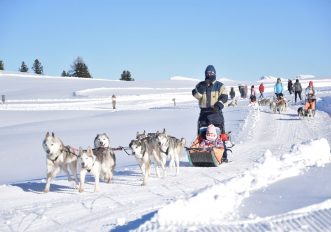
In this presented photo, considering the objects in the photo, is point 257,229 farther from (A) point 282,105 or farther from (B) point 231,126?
(A) point 282,105

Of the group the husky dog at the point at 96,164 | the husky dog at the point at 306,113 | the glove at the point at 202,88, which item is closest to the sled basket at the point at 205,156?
the glove at the point at 202,88

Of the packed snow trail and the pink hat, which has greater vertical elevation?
the pink hat

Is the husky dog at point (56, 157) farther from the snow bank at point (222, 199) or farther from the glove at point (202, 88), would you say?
the snow bank at point (222, 199)

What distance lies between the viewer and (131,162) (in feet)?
34.6

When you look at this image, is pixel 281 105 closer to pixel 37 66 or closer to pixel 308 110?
pixel 308 110

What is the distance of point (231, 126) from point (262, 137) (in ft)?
9.91

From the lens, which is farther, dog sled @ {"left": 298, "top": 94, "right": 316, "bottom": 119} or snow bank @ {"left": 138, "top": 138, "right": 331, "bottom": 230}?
dog sled @ {"left": 298, "top": 94, "right": 316, "bottom": 119}

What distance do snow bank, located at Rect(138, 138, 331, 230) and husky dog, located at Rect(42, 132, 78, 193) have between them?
2.80 metres

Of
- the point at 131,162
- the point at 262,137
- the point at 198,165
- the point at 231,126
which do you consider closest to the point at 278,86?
the point at 231,126

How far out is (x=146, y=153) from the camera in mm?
7043

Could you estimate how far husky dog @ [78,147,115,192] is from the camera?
6316 millimetres

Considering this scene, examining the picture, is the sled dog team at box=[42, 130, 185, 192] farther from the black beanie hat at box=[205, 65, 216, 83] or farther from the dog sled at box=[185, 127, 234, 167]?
the black beanie hat at box=[205, 65, 216, 83]

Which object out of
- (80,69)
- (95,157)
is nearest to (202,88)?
(95,157)

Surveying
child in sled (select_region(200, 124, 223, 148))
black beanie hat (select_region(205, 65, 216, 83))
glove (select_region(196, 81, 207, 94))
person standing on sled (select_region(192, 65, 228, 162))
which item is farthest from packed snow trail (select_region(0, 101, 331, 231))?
black beanie hat (select_region(205, 65, 216, 83))
